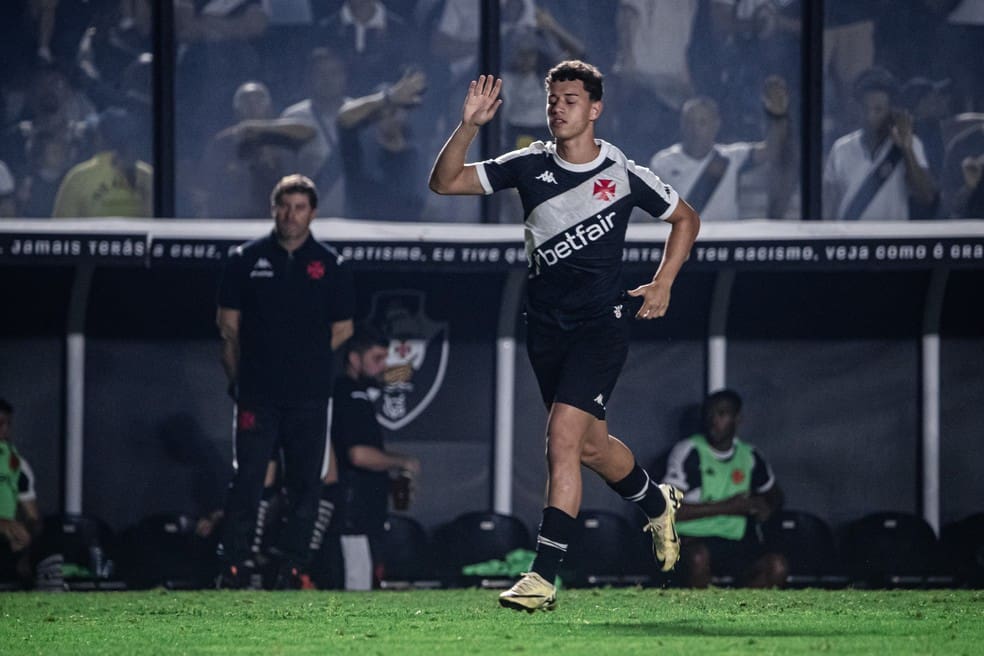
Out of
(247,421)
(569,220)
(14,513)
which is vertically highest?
(569,220)

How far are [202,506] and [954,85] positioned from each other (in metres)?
5.48

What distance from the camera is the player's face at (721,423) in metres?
11.6

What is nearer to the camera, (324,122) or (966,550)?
(966,550)

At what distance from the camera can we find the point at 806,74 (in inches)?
474

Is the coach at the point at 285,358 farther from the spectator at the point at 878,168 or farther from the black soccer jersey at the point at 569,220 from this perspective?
the spectator at the point at 878,168

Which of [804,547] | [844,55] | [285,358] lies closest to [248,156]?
[285,358]

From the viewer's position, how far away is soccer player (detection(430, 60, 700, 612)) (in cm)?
727

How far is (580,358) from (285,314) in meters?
3.37

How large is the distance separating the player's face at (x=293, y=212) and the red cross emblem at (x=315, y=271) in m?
0.19

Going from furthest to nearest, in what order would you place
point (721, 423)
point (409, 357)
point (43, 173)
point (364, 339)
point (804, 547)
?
point (409, 357) → point (364, 339) → point (43, 173) → point (804, 547) → point (721, 423)

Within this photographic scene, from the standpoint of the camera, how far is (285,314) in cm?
1041

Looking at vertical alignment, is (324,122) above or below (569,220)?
above

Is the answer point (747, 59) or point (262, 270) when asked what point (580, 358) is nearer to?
point (262, 270)

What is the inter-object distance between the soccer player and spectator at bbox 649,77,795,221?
4.47 metres
